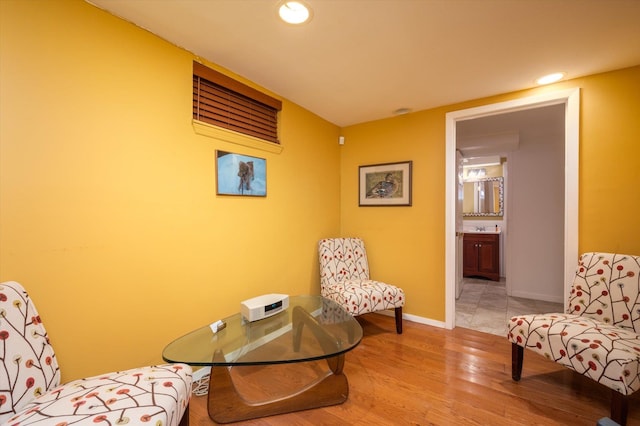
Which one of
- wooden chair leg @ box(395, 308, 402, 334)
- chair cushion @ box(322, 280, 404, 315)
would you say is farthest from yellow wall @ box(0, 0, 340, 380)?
wooden chair leg @ box(395, 308, 402, 334)

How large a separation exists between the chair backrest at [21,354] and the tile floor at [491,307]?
10.6 feet

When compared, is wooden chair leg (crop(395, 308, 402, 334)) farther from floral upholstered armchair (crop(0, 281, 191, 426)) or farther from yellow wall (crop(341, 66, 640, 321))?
floral upholstered armchair (crop(0, 281, 191, 426))

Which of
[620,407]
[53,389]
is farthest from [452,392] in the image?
[53,389]

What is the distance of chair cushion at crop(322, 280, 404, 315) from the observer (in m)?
2.36

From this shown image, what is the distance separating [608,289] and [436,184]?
1.49m

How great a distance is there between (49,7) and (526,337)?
3297 millimetres

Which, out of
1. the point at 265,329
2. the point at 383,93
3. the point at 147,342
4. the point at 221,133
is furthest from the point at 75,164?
the point at 383,93

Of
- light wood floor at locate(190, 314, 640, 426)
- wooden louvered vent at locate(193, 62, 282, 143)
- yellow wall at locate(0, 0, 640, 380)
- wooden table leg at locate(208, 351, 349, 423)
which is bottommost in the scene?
light wood floor at locate(190, 314, 640, 426)

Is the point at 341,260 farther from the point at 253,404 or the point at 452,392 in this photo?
the point at 253,404

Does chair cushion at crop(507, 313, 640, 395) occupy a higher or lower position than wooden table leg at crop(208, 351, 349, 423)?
higher

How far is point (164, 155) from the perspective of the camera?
1.64 m

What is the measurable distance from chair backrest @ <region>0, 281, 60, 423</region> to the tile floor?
3231 millimetres

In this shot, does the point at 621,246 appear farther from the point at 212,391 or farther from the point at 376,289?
the point at 212,391

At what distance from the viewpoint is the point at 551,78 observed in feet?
6.86
